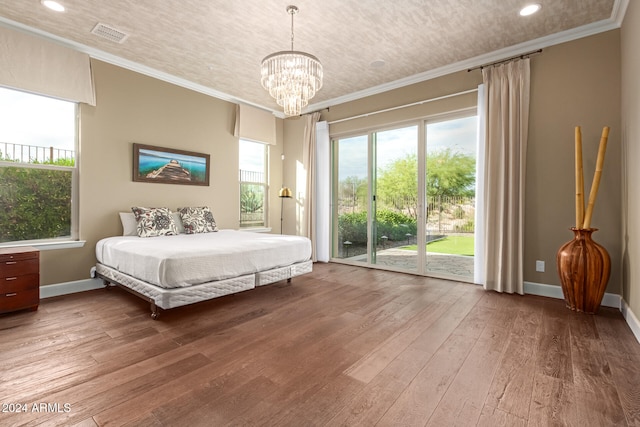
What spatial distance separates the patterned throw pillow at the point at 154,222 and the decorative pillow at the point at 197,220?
0.58 ft

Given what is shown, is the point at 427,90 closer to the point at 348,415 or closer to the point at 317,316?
the point at 317,316

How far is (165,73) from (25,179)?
212cm

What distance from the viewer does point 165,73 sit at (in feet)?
13.8

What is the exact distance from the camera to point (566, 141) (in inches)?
128

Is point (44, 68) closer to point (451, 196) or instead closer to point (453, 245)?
point (451, 196)

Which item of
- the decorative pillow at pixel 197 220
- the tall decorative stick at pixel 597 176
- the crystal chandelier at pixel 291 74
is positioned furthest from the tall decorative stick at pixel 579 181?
the decorative pillow at pixel 197 220

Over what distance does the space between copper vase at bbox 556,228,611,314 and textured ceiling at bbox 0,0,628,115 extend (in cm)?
214

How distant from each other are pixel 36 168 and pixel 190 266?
235cm

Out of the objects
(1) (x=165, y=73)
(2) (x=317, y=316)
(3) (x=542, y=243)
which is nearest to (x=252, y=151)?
(1) (x=165, y=73)

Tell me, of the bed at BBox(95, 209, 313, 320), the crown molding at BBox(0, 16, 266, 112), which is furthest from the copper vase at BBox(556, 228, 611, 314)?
the crown molding at BBox(0, 16, 266, 112)

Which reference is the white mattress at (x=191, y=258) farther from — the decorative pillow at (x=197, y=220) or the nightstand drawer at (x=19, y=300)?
the nightstand drawer at (x=19, y=300)

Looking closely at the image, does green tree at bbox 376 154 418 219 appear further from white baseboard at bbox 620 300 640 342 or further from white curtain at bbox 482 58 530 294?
white baseboard at bbox 620 300 640 342

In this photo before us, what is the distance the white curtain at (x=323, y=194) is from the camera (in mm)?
5406

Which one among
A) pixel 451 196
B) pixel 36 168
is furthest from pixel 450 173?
pixel 36 168
